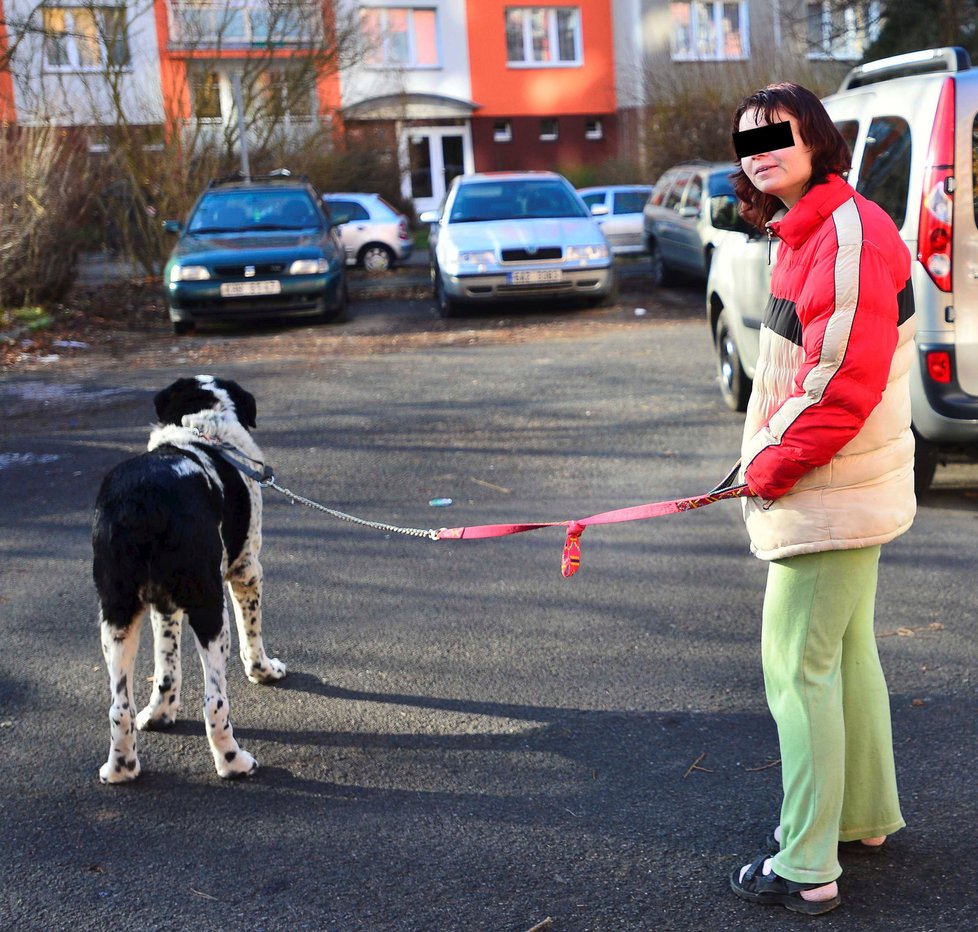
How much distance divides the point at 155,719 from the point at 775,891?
7.57 feet

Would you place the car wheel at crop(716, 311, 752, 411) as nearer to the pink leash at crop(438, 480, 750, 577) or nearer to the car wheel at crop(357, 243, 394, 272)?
the pink leash at crop(438, 480, 750, 577)

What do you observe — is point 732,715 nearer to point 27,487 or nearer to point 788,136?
point 788,136

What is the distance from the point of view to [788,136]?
9.78ft

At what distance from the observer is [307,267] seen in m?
14.7

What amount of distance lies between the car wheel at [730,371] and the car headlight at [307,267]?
6.52 metres

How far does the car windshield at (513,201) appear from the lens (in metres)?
15.9

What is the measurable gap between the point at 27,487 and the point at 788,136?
249 inches

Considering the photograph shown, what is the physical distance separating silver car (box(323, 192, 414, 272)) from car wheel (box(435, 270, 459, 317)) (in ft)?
25.1

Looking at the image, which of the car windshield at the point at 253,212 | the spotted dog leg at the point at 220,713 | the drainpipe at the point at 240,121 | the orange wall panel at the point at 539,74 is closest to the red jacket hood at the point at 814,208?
the spotted dog leg at the point at 220,713

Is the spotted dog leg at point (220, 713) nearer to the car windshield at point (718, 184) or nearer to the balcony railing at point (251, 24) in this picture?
the car windshield at point (718, 184)

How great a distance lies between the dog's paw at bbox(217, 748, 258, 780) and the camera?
3.99 m

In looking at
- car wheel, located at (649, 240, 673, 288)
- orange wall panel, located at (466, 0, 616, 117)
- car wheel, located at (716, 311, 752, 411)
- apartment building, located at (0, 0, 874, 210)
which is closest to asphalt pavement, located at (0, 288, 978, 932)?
car wheel, located at (716, 311, 752, 411)

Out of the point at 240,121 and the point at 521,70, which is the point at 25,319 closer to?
the point at 240,121

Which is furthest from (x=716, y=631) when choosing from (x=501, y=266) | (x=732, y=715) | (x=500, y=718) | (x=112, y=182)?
(x=112, y=182)
